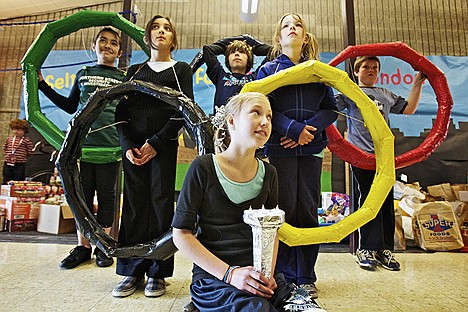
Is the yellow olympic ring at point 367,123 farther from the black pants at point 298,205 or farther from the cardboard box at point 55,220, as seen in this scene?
the cardboard box at point 55,220

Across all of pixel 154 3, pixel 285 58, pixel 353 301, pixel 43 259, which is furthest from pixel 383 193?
pixel 154 3

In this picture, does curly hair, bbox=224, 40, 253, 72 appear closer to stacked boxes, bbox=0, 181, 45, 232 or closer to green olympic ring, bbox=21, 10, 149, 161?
green olympic ring, bbox=21, 10, 149, 161

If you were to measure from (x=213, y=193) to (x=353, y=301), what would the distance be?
801 mm

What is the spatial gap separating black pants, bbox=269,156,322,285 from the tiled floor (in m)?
0.14

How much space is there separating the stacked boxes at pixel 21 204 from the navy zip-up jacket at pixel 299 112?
2672 millimetres

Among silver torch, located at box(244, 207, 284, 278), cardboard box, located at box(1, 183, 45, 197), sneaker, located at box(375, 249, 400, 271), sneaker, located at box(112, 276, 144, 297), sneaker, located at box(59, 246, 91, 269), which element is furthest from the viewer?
cardboard box, located at box(1, 183, 45, 197)

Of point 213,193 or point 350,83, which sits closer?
point 213,193

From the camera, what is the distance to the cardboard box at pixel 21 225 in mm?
2980

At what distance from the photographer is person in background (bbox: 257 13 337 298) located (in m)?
1.38

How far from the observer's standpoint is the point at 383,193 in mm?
1511

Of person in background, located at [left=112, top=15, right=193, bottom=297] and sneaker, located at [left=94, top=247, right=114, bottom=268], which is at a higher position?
person in background, located at [left=112, top=15, right=193, bottom=297]

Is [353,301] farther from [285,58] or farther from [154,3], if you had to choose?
[154,3]

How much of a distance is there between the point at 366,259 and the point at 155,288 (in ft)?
3.85

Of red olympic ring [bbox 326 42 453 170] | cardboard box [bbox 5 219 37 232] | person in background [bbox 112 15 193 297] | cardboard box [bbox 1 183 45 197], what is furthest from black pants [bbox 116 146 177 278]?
cardboard box [bbox 1 183 45 197]
